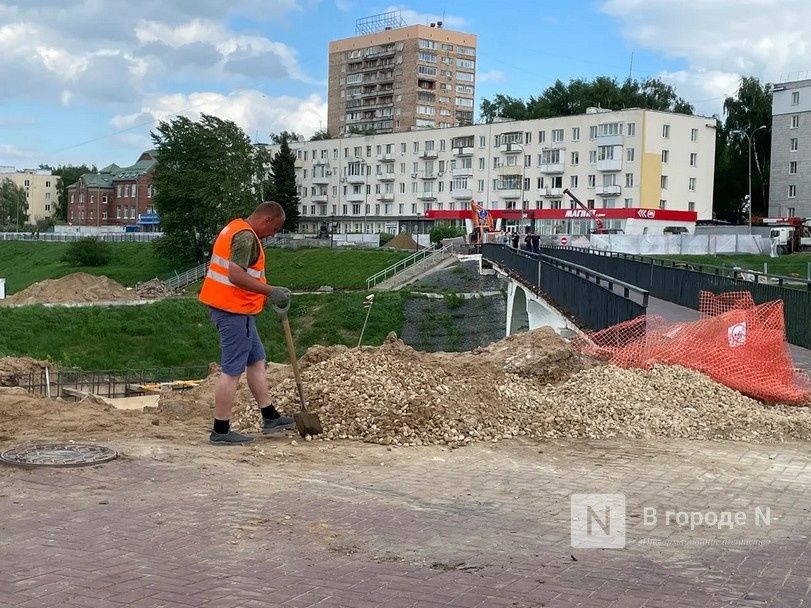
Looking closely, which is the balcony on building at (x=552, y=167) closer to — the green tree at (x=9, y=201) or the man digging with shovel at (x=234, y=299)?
the man digging with shovel at (x=234, y=299)

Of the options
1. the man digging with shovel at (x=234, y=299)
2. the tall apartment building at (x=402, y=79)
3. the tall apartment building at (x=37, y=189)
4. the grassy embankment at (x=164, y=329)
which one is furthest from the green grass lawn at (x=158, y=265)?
the tall apartment building at (x=37, y=189)

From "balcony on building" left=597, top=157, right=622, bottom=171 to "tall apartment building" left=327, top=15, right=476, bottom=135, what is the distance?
59.3m

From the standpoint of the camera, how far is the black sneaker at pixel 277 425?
839 cm

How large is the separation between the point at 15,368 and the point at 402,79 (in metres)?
121

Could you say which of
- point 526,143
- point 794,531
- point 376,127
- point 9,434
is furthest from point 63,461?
point 376,127

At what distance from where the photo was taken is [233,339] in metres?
7.87

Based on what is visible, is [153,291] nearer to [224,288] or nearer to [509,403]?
[509,403]

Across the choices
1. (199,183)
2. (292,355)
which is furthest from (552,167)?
(292,355)

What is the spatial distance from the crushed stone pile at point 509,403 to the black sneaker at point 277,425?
0.95ft

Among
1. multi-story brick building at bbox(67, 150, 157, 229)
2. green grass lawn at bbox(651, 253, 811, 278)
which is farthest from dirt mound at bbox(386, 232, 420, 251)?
multi-story brick building at bbox(67, 150, 157, 229)

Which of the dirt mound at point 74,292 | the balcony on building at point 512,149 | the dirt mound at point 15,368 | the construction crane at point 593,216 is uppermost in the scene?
the balcony on building at point 512,149

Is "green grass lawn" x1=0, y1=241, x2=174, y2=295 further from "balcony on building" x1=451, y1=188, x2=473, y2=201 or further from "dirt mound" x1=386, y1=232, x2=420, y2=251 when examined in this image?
"balcony on building" x1=451, y1=188, x2=473, y2=201

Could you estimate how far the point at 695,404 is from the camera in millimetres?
9781

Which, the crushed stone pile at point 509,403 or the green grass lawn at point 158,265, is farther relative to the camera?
the green grass lawn at point 158,265
